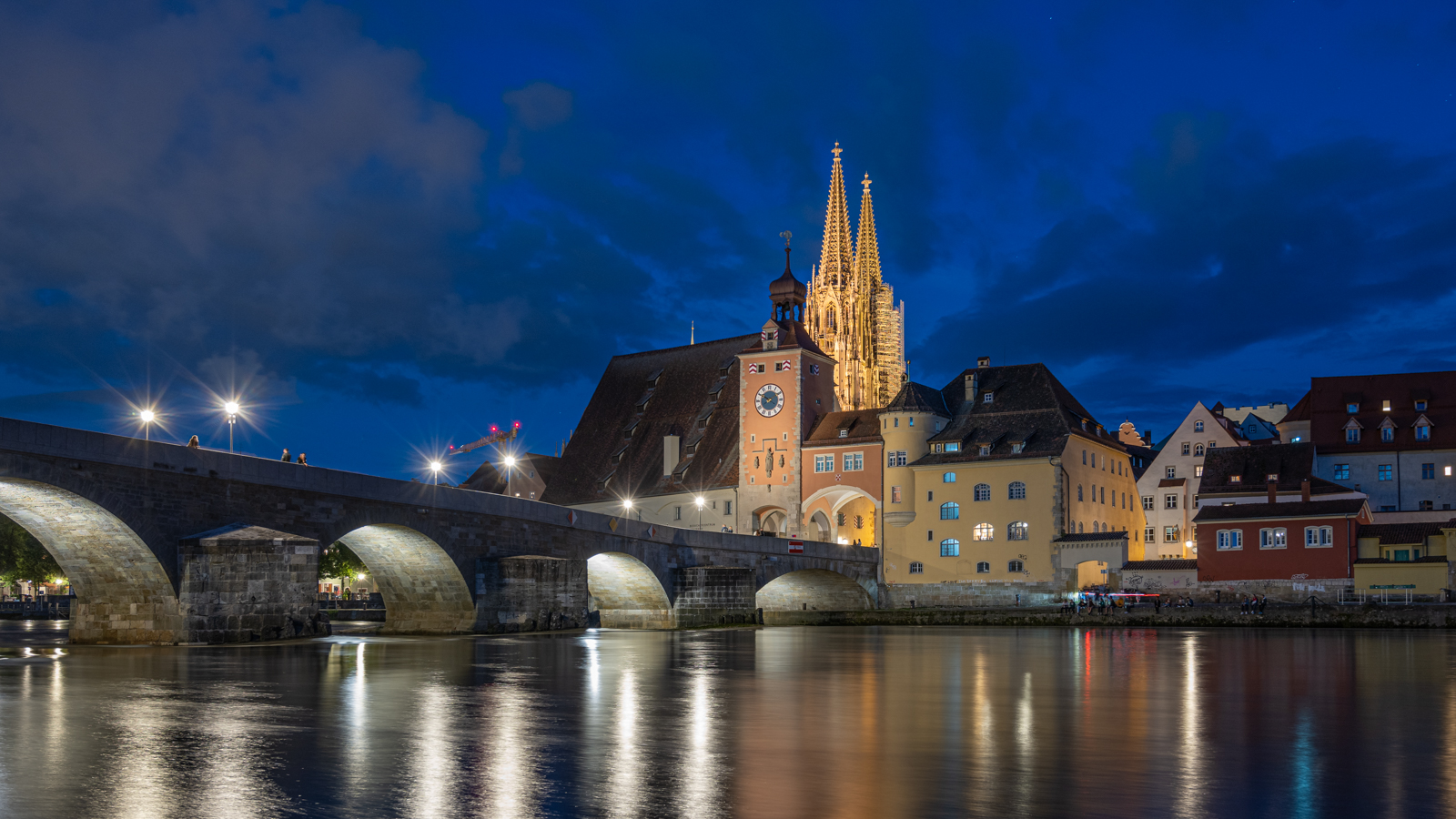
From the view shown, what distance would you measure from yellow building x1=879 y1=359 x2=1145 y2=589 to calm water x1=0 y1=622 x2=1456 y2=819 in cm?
4726

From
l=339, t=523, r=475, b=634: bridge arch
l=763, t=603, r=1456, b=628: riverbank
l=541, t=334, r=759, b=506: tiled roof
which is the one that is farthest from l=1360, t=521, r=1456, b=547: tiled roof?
l=339, t=523, r=475, b=634: bridge arch

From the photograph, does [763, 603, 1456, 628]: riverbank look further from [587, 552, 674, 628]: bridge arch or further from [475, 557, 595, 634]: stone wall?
[475, 557, 595, 634]: stone wall

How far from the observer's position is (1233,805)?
10.3 meters

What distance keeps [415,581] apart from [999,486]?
42188 millimetres

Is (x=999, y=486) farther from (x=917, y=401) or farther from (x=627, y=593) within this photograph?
(x=627, y=593)

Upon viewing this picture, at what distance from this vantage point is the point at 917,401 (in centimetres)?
8156

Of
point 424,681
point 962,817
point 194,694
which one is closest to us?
point 962,817

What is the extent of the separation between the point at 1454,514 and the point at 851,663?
54896 millimetres

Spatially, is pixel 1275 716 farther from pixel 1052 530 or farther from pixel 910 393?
pixel 910 393

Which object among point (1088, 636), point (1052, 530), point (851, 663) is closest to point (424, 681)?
point (851, 663)

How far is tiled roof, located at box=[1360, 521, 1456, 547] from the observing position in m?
63.4

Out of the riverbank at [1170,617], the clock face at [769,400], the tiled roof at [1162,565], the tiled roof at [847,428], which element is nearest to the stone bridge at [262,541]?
the riverbank at [1170,617]

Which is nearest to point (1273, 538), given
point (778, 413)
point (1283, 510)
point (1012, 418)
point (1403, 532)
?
point (1283, 510)

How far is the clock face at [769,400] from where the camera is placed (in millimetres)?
86750
